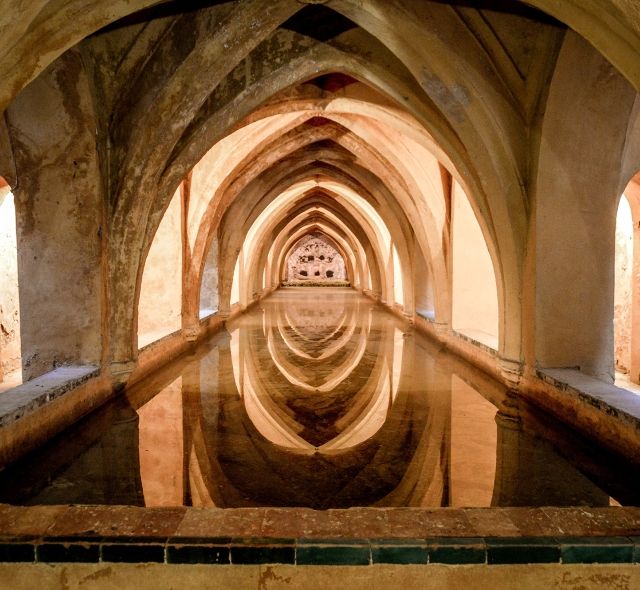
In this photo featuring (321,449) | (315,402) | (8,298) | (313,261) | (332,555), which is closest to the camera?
(332,555)

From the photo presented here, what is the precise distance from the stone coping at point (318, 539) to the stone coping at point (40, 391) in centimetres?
120

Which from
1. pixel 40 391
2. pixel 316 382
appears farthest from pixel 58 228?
pixel 316 382

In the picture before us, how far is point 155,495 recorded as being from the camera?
2688 millimetres

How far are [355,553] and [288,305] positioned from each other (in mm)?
13347

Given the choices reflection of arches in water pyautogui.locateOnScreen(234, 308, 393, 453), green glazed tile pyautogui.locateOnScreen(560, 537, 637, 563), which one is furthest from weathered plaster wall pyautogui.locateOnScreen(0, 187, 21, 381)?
green glazed tile pyautogui.locateOnScreen(560, 537, 637, 563)

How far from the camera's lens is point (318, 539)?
1901mm

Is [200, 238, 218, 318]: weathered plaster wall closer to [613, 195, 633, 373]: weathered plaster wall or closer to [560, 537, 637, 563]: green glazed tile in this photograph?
[613, 195, 633, 373]: weathered plaster wall

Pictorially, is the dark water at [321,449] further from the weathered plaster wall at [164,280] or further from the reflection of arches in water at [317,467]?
the weathered plaster wall at [164,280]

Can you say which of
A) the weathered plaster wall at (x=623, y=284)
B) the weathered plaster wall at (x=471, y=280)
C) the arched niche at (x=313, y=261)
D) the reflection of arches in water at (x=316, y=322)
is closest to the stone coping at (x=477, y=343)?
the weathered plaster wall at (x=471, y=280)

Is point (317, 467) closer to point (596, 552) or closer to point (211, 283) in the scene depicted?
point (596, 552)

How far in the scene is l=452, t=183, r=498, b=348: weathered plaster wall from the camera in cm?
781

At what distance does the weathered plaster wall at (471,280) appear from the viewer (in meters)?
7.81

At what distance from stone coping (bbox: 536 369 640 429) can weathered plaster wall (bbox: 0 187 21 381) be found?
7510mm

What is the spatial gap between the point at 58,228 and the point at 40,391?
1.51m
